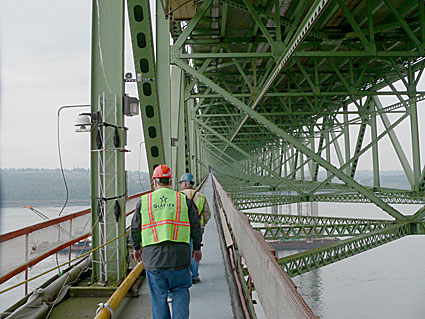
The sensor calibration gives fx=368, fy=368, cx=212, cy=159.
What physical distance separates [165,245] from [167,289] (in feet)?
1.51

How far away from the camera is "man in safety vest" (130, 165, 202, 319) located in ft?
11.2

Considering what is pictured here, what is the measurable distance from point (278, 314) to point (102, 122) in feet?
13.9

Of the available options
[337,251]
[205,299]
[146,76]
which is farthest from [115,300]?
[337,251]

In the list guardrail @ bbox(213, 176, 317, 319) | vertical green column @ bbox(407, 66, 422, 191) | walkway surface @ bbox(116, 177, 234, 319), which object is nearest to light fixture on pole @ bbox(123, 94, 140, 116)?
walkway surface @ bbox(116, 177, 234, 319)

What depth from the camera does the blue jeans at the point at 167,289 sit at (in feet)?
11.3

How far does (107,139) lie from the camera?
572 cm

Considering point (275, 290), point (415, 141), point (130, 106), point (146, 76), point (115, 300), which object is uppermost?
point (415, 141)

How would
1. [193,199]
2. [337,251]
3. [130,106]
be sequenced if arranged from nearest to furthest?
[193,199] < [130,106] < [337,251]

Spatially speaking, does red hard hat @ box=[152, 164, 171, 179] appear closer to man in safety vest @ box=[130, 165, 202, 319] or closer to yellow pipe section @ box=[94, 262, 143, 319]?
man in safety vest @ box=[130, 165, 202, 319]

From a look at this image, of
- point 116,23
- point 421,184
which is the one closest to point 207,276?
point 116,23

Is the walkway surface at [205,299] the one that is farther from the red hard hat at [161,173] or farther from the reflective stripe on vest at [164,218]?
the red hard hat at [161,173]

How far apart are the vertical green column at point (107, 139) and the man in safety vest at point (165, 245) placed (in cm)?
234

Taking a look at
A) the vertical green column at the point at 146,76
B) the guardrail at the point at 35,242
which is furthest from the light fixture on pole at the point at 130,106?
the guardrail at the point at 35,242

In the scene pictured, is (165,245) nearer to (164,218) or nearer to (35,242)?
(164,218)
